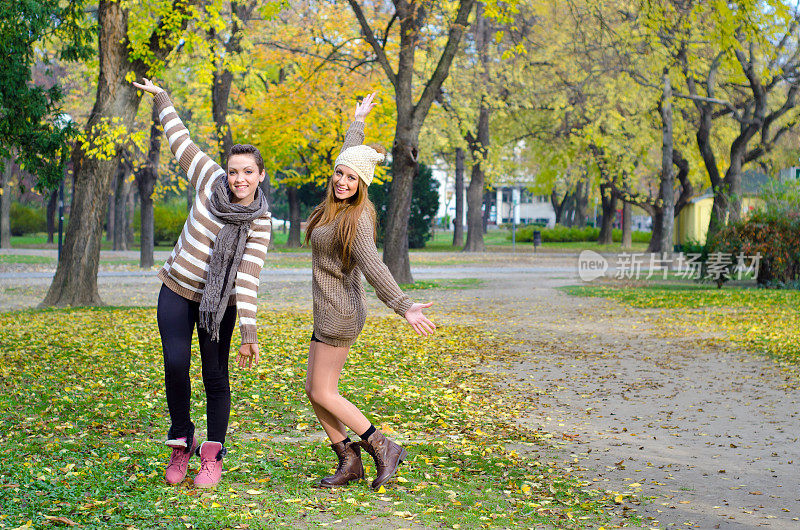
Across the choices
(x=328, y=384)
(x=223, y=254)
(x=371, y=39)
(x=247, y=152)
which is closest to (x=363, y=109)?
(x=247, y=152)

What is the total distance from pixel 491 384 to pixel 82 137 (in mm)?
8601

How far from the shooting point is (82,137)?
48.6 ft

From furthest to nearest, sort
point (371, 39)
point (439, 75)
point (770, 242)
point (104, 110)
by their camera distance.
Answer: point (770, 242), point (371, 39), point (439, 75), point (104, 110)

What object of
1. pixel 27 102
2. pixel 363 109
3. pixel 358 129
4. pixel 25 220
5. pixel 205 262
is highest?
pixel 27 102

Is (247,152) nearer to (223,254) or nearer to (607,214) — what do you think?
(223,254)

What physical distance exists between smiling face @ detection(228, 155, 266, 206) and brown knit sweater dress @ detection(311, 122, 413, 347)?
43 centimetres

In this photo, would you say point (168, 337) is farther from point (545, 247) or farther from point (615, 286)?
point (545, 247)

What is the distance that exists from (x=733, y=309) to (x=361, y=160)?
14.3 meters

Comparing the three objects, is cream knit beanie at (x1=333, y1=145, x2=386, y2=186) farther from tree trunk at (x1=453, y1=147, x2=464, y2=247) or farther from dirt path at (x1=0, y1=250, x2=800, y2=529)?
tree trunk at (x1=453, y1=147, x2=464, y2=247)

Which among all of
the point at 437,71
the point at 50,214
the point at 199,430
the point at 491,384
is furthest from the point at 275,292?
the point at 50,214

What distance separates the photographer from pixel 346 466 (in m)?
5.38

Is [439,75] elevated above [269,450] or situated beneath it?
elevated above

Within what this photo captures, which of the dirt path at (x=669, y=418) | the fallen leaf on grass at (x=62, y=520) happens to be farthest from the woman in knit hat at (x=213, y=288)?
the dirt path at (x=669, y=418)


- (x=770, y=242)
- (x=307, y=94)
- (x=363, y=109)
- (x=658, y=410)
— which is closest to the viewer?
(x=363, y=109)
